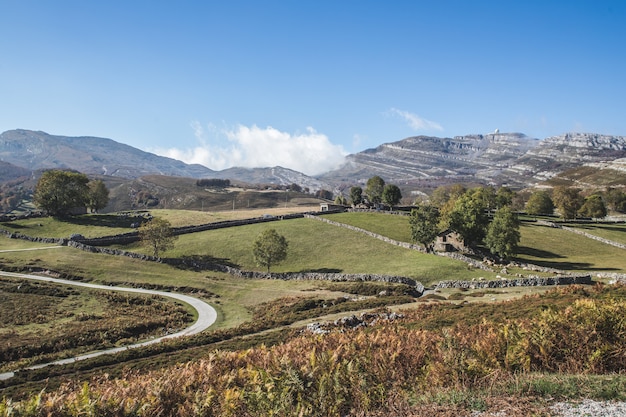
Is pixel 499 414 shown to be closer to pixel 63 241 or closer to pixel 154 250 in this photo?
pixel 154 250

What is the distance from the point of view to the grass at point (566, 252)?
6812 centimetres

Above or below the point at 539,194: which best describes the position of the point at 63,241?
below

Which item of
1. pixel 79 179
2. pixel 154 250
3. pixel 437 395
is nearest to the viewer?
pixel 437 395

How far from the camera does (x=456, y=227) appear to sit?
79000 mm

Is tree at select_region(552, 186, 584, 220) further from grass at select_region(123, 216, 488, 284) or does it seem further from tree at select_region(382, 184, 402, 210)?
grass at select_region(123, 216, 488, 284)

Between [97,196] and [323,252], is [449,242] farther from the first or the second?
[97,196]

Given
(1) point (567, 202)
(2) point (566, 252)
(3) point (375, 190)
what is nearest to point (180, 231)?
(3) point (375, 190)

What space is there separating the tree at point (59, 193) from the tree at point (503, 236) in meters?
113

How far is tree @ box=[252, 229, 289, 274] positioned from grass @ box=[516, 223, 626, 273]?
146 feet

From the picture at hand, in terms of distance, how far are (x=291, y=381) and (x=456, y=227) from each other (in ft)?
244

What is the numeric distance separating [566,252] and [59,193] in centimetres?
13082

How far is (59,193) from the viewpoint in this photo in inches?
4653

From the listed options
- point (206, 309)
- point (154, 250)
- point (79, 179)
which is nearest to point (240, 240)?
point (154, 250)

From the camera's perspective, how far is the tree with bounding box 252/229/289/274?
250ft
